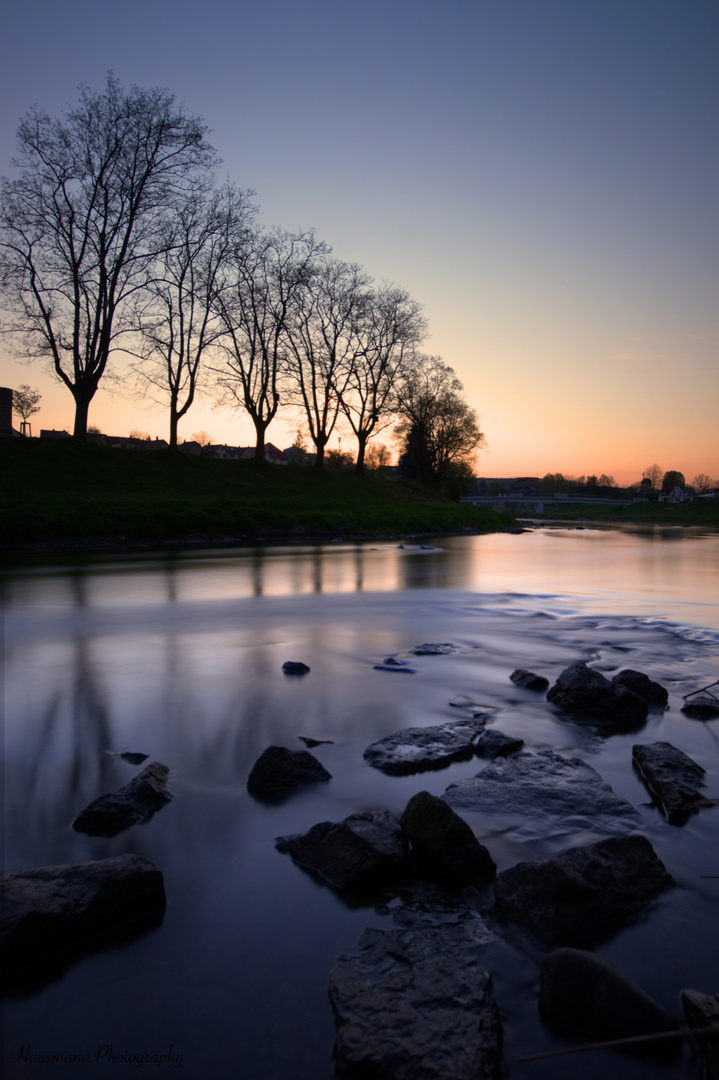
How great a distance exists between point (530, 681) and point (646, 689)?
3.69 feet

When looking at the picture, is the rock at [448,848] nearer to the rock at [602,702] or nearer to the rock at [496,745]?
the rock at [496,745]

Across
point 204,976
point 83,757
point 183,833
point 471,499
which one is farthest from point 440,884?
point 471,499

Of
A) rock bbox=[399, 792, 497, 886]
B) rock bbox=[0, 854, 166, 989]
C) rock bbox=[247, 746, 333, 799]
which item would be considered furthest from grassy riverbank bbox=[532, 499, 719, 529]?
rock bbox=[0, 854, 166, 989]

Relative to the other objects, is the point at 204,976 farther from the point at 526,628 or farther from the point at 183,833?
the point at 526,628

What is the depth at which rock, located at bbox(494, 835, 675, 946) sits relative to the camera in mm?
2996

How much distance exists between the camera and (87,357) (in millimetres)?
35125

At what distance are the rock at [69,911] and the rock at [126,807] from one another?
2.43 feet

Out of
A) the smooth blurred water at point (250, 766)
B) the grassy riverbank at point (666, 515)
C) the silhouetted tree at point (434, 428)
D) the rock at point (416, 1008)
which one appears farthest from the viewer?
the grassy riverbank at point (666, 515)

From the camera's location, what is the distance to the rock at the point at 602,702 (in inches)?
231

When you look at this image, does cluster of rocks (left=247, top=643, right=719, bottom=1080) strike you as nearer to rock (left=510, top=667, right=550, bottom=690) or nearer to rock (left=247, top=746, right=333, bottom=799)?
rock (left=247, top=746, right=333, bottom=799)

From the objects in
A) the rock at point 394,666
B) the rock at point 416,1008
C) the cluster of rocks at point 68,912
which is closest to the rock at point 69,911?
the cluster of rocks at point 68,912

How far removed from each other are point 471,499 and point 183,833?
185705 millimetres

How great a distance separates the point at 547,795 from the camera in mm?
4238

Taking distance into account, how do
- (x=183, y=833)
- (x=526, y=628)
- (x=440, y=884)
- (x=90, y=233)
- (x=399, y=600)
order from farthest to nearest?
1. (x=90, y=233)
2. (x=399, y=600)
3. (x=526, y=628)
4. (x=183, y=833)
5. (x=440, y=884)
